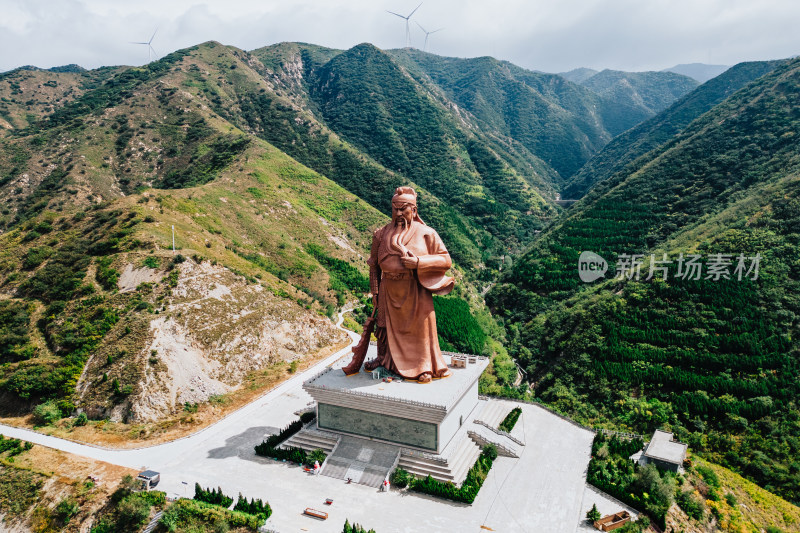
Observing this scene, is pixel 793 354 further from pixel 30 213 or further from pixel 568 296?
pixel 30 213

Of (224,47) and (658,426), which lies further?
(224,47)

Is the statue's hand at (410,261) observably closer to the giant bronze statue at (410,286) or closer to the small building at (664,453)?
the giant bronze statue at (410,286)

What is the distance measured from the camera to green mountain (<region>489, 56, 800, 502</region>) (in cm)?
2928

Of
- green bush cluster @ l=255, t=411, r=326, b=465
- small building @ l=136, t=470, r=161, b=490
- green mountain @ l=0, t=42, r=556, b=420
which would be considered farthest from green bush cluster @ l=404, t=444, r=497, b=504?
green mountain @ l=0, t=42, r=556, b=420

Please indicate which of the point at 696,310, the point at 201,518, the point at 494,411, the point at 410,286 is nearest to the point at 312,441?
the point at 201,518

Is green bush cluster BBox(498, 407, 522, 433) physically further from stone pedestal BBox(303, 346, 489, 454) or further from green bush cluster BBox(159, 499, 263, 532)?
A: green bush cluster BBox(159, 499, 263, 532)

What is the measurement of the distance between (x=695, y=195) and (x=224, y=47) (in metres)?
96.3

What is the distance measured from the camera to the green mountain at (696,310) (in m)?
29.3

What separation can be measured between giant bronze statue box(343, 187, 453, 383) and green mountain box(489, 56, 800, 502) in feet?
46.3

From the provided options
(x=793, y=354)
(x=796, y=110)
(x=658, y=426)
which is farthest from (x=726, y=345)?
(x=796, y=110)

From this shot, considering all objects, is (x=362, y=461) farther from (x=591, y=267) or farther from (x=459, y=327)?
(x=591, y=267)

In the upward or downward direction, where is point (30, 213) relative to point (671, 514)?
upward

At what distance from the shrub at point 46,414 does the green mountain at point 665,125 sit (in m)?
101

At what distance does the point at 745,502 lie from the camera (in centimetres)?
2172
